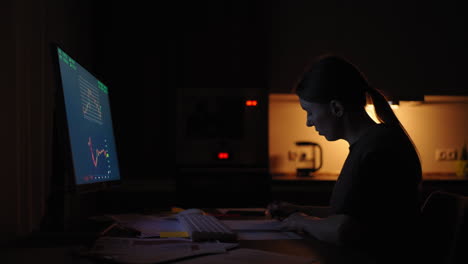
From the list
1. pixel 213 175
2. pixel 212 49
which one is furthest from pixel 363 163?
pixel 212 49

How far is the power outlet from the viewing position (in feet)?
→ 12.1

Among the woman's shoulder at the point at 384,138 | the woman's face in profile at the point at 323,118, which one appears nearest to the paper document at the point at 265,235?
the woman's shoulder at the point at 384,138

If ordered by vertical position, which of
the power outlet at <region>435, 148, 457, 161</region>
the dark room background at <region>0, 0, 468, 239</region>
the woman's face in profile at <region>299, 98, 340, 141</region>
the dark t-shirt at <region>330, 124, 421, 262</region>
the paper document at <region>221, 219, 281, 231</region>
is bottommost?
the paper document at <region>221, 219, 281, 231</region>

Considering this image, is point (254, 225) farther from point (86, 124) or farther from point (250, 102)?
point (250, 102)

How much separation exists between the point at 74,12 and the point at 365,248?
227 cm

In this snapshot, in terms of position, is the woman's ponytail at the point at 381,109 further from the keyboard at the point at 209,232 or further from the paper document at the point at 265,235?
the keyboard at the point at 209,232

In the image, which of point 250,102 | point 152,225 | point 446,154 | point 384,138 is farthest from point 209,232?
point 446,154

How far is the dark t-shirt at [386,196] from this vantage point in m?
1.16

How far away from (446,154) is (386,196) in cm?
281

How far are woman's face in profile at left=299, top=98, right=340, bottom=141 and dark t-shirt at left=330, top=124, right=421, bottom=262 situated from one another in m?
0.25

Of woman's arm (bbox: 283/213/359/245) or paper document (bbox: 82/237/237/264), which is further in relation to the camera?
woman's arm (bbox: 283/213/359/245)

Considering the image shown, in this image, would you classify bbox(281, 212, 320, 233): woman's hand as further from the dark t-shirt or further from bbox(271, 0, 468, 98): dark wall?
bbox(271, 0, 468, 98): dark wall

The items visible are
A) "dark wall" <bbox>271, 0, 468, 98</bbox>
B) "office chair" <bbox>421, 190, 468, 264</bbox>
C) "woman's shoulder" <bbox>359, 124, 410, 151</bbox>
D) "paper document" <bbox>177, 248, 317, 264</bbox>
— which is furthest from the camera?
"dark wall" <bbox>271, 0, 468, 98</bbox>

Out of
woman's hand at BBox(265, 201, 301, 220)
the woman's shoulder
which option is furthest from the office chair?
woman's hand at BBox(265, 201, 301, 220)
